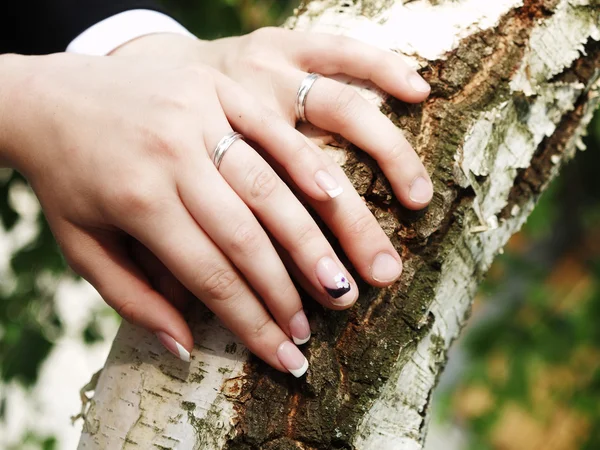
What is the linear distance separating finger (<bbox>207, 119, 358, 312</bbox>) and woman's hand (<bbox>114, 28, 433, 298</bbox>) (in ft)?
0.12

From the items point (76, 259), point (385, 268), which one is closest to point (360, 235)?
point (385, 268)

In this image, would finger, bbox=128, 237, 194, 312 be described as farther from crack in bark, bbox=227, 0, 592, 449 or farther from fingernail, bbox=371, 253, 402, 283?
fingernail, bbox=371, 253, 402, 283

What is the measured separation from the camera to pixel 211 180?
27.5 inches

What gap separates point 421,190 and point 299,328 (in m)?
0.26

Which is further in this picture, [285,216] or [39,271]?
[39,271]

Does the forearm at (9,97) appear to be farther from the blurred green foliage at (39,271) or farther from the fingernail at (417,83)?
the blurred green foliage at (39,271)

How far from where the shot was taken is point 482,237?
0.95 meters

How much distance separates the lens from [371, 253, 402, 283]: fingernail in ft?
2.50

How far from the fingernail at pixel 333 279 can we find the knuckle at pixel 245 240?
0.28ft

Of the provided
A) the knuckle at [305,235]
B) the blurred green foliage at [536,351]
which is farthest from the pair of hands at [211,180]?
the blurred green foliage at [536,351]

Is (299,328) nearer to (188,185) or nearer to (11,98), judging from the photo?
(188,185)

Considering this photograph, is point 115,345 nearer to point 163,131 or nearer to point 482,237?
point 163,131

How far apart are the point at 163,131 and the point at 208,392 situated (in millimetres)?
350

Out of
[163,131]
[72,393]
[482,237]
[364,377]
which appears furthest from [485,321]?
[72,393]
